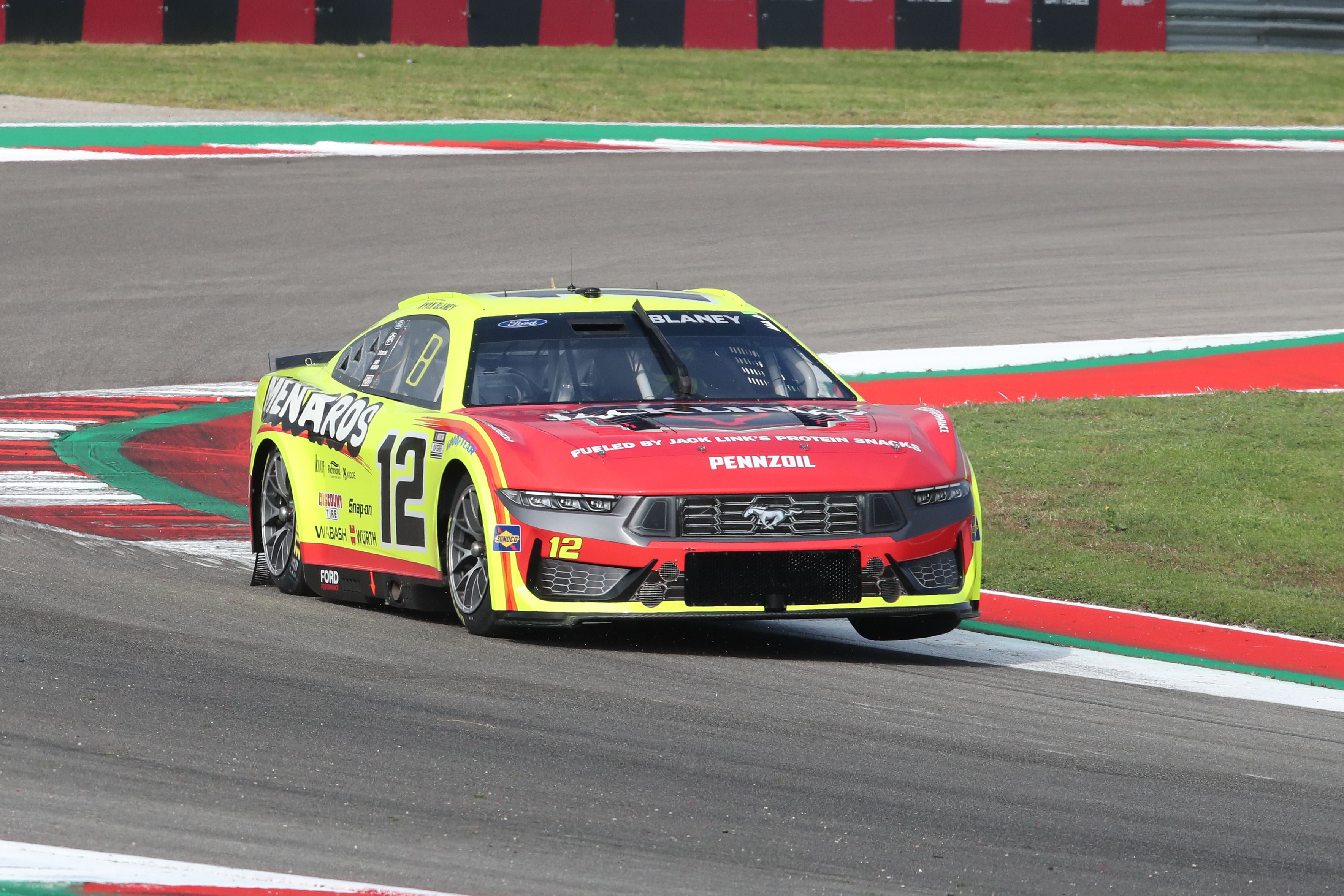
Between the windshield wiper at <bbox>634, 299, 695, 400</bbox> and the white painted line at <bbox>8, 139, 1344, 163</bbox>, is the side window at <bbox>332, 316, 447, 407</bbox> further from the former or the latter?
the white painted line at <bbox>8, 139, 1344, 163</bbox>

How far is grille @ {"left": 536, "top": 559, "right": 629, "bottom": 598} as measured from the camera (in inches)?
270

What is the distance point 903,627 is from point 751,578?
875 millimetres

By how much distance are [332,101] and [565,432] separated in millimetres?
17425

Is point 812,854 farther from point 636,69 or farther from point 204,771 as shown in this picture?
point 636,69

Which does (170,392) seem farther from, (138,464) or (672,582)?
(672,582)

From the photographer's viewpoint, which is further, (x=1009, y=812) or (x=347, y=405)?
(x=347, y=405)

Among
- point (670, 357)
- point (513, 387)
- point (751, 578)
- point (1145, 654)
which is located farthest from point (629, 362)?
point (1145, 654)

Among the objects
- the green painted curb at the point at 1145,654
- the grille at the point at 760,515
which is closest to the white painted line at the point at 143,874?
the grille at the point at 760,515

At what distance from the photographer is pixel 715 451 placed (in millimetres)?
6969

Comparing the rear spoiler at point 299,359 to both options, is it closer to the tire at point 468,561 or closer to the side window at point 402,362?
the side window at point 402,362

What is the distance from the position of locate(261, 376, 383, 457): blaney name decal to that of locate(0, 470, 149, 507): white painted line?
1886 mm

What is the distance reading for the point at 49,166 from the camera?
19.8 m

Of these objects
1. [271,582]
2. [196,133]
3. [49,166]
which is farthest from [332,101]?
[271,582]

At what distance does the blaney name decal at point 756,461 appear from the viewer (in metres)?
6.90
